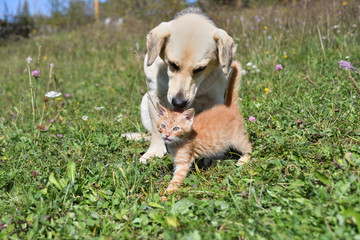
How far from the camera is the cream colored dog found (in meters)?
2.68

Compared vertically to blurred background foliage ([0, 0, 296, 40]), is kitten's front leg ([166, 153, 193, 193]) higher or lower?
higher

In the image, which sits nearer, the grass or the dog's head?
the grass

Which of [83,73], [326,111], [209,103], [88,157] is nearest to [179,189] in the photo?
[88,157]

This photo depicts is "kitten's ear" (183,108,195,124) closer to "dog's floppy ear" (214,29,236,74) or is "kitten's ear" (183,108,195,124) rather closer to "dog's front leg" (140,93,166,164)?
"dog's floppy ear" (214,29,236,74)

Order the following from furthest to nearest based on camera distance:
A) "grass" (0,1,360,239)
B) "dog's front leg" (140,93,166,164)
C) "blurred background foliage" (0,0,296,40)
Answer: "blurred background foliage" (0,0,296,40), "dog's front leg" (140,93,166,164), "grass" (0,1,360,239)

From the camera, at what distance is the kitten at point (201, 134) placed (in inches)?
95.9

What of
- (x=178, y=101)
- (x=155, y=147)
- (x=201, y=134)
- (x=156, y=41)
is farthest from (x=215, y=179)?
(x=156, y=41)

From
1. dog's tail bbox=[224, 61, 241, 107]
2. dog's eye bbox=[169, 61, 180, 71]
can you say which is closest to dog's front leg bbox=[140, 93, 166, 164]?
dog's eye bbox=[169, 61, 180, 71]

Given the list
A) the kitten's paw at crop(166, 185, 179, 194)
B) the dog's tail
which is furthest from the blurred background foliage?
the kitten's paw at crop(166, 185, 179, 194)

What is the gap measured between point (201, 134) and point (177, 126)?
219 millimetres

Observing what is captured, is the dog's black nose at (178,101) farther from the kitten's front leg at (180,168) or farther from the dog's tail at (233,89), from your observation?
the dog's tail at (233,89)

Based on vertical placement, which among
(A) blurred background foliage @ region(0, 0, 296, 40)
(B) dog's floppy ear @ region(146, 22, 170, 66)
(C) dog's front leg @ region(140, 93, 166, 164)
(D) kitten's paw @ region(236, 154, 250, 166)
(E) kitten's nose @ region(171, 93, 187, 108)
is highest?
(B) dog's floppy ear @ region(146, 22, 170, 66)

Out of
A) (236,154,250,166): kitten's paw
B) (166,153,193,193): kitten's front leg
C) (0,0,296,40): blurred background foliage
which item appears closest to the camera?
(166,153,193,193): kitten's front leg

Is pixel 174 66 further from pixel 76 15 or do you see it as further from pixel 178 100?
pixel 76 15
